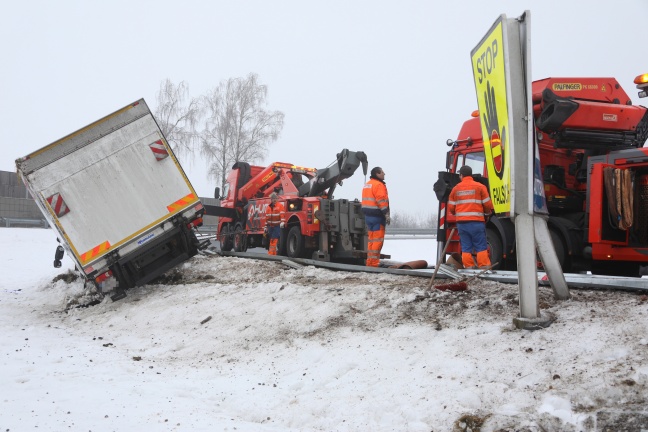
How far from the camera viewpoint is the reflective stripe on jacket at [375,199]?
9547 millimetres

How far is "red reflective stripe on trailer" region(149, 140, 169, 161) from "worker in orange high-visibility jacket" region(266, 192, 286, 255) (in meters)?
3.60

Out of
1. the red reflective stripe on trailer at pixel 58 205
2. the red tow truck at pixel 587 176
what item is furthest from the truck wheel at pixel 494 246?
the red reflective stripe on trailer at pixel 58 205

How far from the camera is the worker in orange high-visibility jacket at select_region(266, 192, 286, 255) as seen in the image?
44.3 ft

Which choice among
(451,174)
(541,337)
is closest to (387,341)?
(541,337)

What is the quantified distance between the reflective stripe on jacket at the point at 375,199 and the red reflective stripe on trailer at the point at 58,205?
5.26 meters

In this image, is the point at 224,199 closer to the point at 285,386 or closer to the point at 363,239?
the point at 363,239

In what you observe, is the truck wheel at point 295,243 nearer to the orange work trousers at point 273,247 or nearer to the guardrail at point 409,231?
the orange work trousers at point 273,247

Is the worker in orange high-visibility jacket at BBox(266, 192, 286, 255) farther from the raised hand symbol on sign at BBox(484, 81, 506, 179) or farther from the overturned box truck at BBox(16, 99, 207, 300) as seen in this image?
the raised hand symbol on sign at BBox(484, 81, 506, 179)

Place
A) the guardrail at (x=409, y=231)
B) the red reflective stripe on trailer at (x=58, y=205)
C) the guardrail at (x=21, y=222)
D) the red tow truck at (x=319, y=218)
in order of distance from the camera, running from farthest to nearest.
Answer: the guardrail at (x=409, y=231), the guardrail at (x=21, y=222), the red tow truck at (x=319, y=218), the red reflective stripe on trailer at (x=58, y=205)

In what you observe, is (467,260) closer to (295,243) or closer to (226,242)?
(295,243)

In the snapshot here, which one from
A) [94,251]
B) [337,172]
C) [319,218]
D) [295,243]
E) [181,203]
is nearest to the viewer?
[94,251]

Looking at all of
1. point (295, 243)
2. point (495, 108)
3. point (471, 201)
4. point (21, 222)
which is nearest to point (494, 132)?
point (495, 108)

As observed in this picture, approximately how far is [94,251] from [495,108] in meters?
7.63

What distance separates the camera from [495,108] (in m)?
4.71
